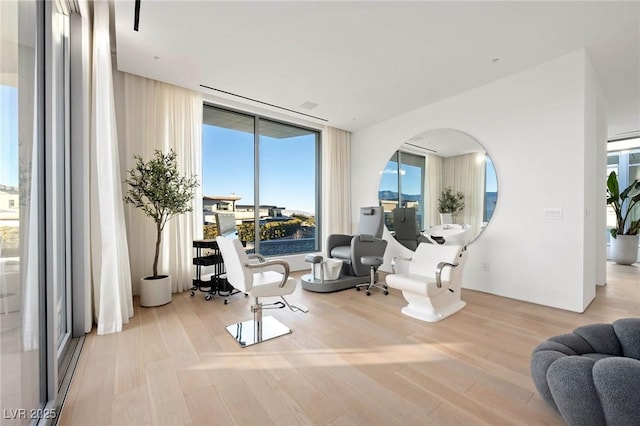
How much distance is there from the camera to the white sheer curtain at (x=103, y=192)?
8.54ft

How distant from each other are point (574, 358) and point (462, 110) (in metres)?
3.65

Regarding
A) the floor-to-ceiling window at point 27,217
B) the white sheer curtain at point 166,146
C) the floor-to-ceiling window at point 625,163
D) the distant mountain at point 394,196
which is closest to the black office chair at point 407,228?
the distant mountain at point 394,196

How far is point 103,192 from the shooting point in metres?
2.64

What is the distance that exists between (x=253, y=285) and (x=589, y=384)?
223 cm

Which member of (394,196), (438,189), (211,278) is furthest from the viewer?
(394,196)

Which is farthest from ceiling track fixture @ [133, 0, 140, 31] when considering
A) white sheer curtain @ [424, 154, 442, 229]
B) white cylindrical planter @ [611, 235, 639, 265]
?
white cylindrical planter @ [611, 235, 639, 265]

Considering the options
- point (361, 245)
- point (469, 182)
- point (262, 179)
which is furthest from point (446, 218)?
point (262, 179)

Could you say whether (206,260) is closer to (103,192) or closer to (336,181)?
(103,192)

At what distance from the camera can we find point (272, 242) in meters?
5.32

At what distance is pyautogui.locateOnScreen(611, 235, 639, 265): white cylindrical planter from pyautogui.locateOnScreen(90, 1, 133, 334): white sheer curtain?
886 cm

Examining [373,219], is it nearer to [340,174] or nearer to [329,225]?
[329,225]

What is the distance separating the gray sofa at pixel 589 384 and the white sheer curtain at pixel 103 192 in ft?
11.1

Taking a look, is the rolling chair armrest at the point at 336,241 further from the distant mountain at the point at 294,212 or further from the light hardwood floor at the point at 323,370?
the light hardwood floor at the point at 323,370

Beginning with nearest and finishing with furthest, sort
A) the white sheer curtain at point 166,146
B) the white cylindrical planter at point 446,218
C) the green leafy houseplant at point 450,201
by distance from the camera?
the white sheer curtain at point 166,146 → the green leafy houseplant at point 450,201 → the white cylindrical planter at point 446,218
